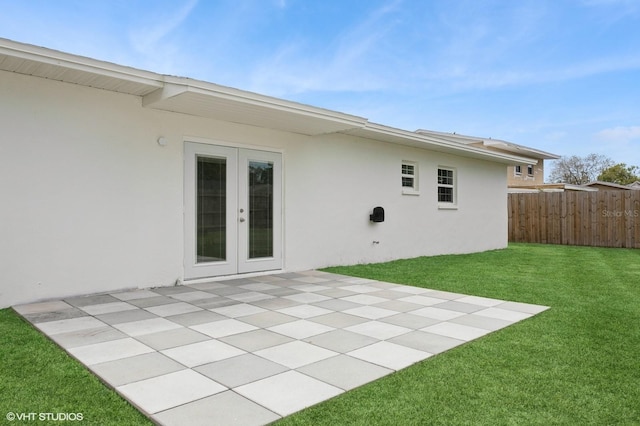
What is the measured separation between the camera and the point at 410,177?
9.91 meters

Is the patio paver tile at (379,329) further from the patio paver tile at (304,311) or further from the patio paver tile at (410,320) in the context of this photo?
the patio paver tile at (304,311)

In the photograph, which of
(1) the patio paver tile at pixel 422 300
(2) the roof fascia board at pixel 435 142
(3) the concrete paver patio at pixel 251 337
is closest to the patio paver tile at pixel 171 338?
(3) the concrete paver patio at pixel 251 337

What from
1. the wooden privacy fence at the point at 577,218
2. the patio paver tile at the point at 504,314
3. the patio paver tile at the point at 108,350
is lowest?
the patio paver tile at the point at 504,314

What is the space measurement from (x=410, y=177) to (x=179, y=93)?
20.1ft

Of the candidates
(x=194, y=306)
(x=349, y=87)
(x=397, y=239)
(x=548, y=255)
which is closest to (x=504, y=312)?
(x=194, y=306)

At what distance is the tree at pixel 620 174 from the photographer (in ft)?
121

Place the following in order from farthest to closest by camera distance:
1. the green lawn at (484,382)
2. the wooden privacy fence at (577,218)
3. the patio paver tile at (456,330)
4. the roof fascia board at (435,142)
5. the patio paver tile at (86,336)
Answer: the wooden privacy fence at (577,218) < the roof fascia board at (435,142) < the patio paver tile at (456,330) < the patio paver tile at (86,336) < the green lawn at (484,382)

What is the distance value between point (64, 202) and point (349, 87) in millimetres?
13579

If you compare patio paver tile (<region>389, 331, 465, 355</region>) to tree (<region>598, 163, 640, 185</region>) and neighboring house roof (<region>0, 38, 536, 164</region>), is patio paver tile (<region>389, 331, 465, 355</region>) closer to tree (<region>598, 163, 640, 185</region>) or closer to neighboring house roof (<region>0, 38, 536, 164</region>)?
neighboring house roof (<region>0, 38, 536, 164</region>)

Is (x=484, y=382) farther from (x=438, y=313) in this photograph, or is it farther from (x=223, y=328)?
(x=223, y=328)

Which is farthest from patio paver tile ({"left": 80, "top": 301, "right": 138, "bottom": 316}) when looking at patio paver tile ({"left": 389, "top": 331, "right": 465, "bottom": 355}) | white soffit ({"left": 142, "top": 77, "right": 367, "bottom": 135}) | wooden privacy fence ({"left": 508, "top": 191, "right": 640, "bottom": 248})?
wooden privacy fence ({"left": 508, "top": 191, "right": 640, "bottom": 248})

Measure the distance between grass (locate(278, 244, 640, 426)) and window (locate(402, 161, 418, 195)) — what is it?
432cm

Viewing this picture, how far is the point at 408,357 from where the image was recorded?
3.26 m

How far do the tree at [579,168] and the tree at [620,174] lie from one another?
2.40ft
